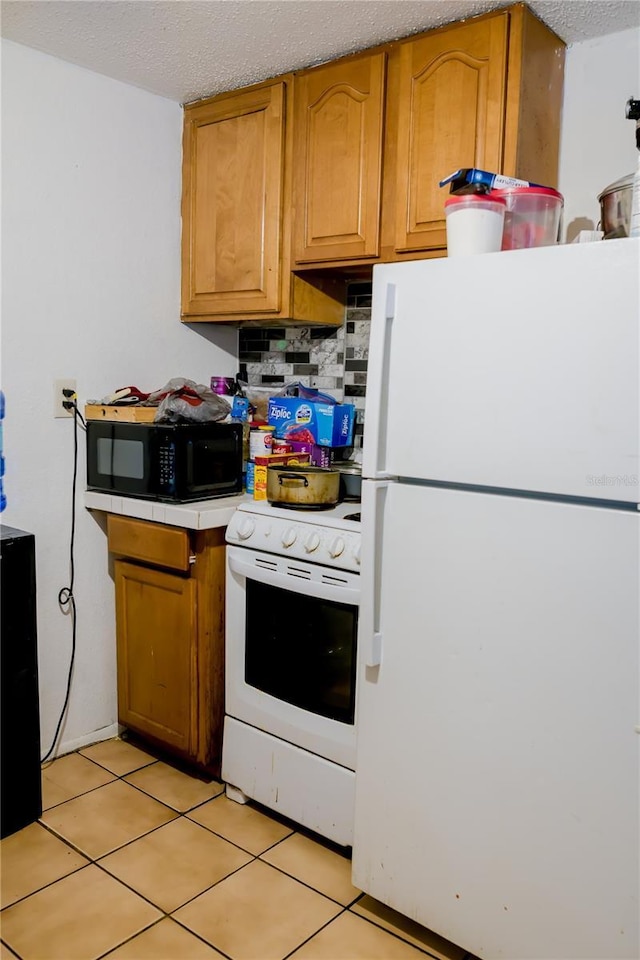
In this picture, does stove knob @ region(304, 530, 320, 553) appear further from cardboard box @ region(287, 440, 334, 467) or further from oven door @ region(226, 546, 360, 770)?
cardboard box @ region(287, 440, 334, 467)

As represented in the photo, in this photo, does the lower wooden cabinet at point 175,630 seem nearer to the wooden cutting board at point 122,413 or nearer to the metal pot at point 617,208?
the wooden cutting board at point 122,413

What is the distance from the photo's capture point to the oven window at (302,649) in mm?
2008

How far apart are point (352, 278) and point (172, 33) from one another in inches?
36.7

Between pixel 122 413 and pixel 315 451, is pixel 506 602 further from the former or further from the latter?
pixel 122 413

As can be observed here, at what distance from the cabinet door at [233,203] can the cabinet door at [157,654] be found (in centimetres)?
98

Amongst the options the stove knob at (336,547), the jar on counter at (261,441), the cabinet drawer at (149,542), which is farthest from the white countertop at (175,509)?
the stove knob at (336,547)

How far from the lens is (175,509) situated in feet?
7.50

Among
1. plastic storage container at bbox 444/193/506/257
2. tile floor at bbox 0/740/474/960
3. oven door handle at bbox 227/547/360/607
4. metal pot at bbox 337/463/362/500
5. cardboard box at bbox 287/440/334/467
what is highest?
plastic storage container at bbox 444/193/506/257

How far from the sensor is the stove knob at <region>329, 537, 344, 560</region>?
198cm

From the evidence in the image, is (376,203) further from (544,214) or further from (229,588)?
(229,588)

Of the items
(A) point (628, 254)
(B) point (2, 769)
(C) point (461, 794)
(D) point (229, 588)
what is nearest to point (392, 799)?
(C) point (461, 794)

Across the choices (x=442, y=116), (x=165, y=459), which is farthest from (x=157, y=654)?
(x=442, y=116)

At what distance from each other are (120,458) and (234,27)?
4.30 feet

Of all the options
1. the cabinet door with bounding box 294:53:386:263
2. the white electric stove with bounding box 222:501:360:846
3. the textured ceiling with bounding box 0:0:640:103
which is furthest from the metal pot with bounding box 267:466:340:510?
the textured ceiling with bounding box 0:0:640:103
